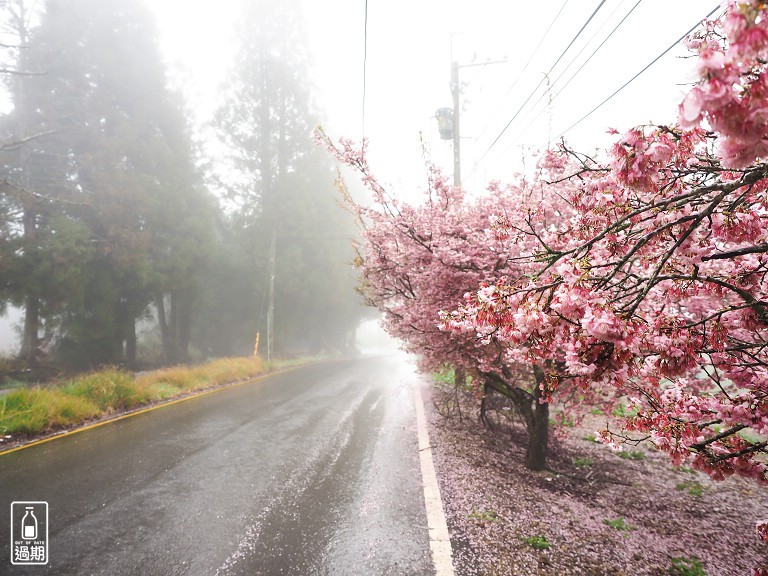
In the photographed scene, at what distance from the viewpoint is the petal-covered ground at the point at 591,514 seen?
113 inches

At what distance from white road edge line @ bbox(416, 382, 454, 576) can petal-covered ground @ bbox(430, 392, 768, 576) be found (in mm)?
78

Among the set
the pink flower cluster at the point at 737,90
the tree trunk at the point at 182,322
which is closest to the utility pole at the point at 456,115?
the pink flower cluster at the point at 737,90

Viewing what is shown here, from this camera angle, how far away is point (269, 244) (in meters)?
21.0

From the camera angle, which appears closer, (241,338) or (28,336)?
(28,336)

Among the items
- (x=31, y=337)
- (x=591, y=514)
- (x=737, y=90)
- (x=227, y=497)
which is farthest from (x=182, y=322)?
(x=737, y=90)

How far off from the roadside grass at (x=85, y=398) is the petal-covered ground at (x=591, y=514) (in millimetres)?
6553

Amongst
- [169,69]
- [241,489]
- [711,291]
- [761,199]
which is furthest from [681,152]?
[169,69]

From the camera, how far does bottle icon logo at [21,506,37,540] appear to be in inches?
118

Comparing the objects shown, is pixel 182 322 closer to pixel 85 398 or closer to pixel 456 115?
pixel 85 398

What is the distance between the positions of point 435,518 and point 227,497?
2162 millimetres

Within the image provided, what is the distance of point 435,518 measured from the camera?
3375 millimetres

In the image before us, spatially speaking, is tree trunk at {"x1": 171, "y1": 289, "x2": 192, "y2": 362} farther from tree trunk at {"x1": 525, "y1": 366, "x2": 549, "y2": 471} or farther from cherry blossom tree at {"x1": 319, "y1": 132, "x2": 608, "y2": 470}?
tree trunk at {"x1": 525, "y1": 366, "x2": 549, "y2": 471}

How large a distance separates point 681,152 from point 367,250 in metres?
4.96

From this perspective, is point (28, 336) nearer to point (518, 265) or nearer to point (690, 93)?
point (518, 265)
